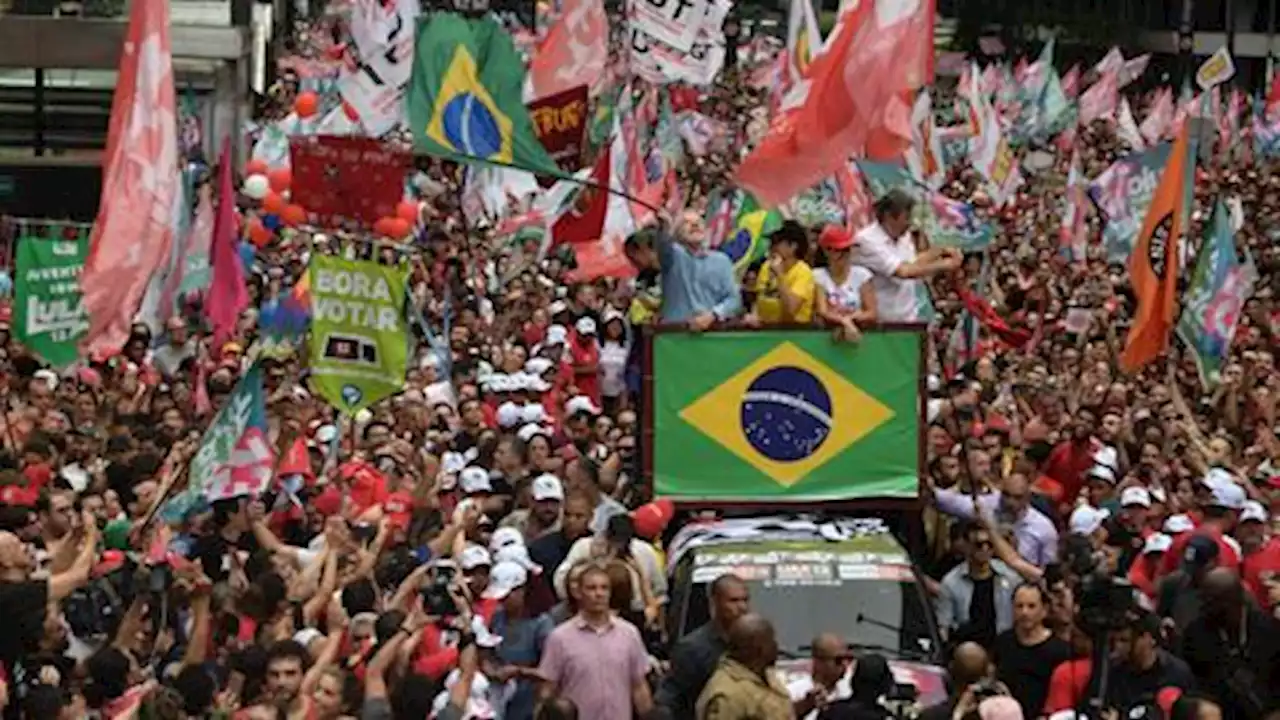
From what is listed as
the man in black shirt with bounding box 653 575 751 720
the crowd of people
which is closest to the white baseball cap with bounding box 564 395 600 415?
the crowd of people

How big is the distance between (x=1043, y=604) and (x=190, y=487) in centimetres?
378

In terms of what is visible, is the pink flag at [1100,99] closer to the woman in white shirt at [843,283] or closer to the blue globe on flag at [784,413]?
the woman in white shirt at [843,283]

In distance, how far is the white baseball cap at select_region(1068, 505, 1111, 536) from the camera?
48.8ft

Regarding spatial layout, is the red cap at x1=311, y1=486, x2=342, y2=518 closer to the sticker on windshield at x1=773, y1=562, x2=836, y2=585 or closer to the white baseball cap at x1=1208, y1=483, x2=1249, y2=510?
the sticker on windshield at x1=773, y1=562, x2=836, y2=585

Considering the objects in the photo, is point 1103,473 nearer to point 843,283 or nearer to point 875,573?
point 843,283

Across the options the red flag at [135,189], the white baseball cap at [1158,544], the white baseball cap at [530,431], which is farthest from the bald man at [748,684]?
the red flag at [135,189]

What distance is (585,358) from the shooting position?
2280 cm

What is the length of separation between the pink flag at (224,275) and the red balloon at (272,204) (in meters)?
9.04

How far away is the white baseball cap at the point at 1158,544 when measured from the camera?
47.6 feet

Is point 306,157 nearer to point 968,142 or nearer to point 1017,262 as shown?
point 1017,262

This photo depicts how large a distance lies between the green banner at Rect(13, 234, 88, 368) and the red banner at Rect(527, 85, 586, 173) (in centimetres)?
496

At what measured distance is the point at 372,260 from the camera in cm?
1816

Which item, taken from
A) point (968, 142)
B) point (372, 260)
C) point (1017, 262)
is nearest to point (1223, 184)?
point (968, 142)

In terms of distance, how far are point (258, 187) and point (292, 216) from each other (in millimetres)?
3678
